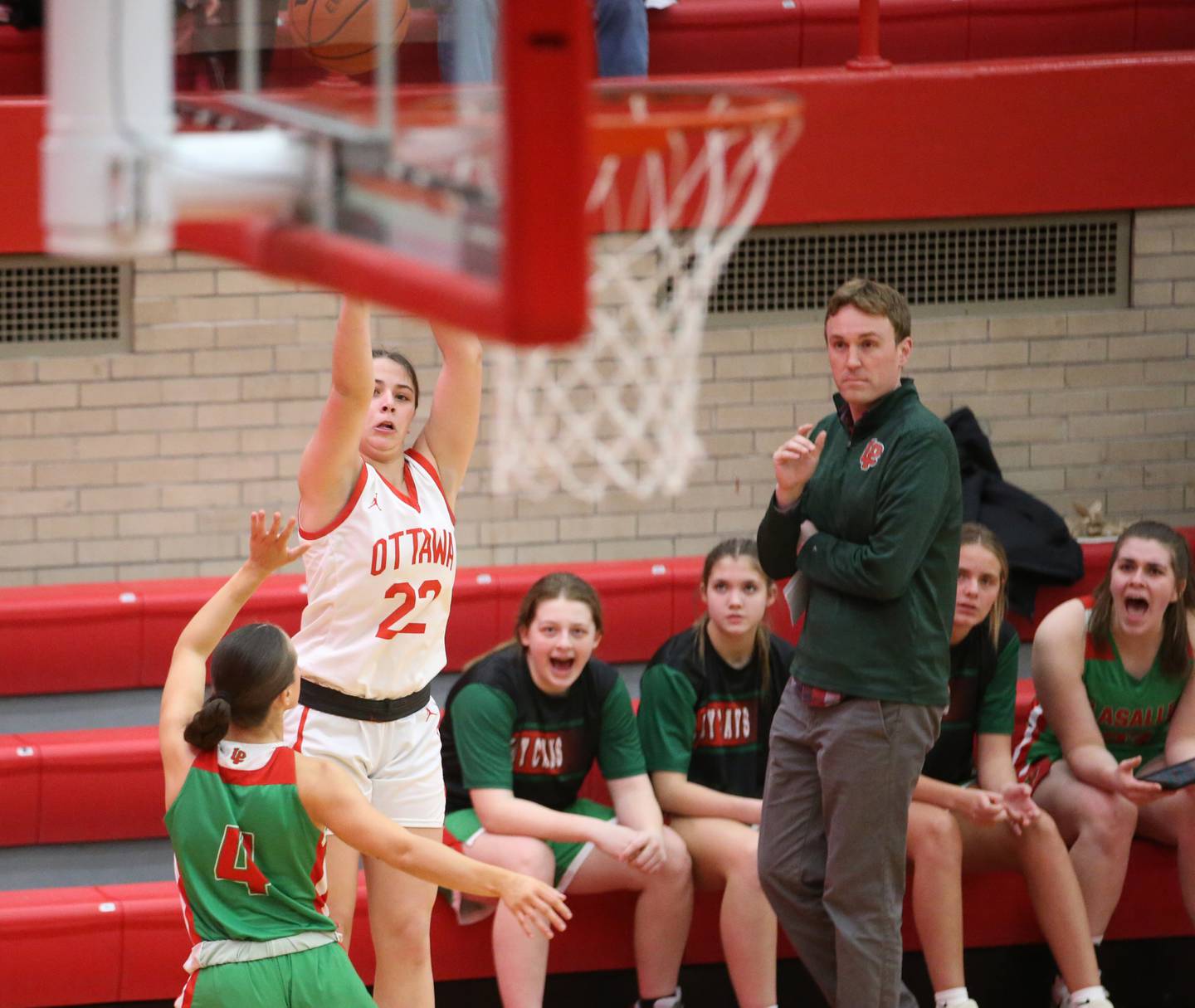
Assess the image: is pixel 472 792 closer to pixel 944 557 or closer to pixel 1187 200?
pixel 944 557

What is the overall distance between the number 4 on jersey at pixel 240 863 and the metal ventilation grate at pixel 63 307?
3272 millimetres

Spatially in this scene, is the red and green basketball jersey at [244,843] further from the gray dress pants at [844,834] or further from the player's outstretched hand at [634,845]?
the player's outstretched hand at [634,845]

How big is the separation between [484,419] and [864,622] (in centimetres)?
293

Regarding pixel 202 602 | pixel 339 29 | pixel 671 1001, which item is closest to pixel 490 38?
pixel 339 29

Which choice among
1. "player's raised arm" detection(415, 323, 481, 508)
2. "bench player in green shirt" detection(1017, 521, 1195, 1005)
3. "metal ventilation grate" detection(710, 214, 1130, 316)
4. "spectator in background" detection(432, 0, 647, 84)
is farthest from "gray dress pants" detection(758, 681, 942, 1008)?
"metal ventilation grate" detection(710, 214, 1130, 316)

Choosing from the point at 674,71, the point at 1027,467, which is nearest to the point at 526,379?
the point at 674,71

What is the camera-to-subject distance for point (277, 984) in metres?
3.58

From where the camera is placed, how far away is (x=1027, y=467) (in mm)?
6840

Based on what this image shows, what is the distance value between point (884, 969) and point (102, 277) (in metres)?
3.83

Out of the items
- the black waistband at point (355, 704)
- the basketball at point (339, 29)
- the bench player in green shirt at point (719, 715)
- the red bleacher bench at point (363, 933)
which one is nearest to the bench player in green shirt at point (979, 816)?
the red bleacher bench at point (363, 933)

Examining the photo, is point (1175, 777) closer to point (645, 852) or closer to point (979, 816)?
point (979, 816)

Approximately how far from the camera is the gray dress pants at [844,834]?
3959mm

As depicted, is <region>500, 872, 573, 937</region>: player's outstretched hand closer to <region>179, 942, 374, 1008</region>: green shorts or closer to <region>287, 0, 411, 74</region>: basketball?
<region>179, 942, 374, 1008</region>: green shorts

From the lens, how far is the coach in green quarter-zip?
12.8ft
